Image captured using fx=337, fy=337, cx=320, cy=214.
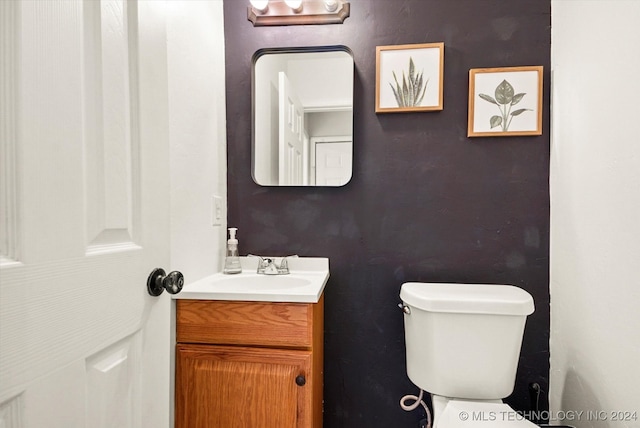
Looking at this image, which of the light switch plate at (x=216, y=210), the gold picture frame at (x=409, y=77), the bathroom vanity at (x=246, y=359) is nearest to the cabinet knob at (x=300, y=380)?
the bathroom vanity at (x=246, y=359)

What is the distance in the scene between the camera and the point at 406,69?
4.72ft

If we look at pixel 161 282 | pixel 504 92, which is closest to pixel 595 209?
pixel 504 92

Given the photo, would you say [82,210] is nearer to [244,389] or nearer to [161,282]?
[161,282]

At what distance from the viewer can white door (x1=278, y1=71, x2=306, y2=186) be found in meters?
1.50

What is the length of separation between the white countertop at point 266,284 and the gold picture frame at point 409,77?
A: 75 cm

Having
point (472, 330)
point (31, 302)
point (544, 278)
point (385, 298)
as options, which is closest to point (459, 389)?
point (472, 330)

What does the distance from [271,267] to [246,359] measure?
433mm

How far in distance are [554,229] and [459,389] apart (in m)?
0.75

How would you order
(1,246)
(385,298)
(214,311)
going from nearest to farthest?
(1,246)
(214,311)
(385,298)

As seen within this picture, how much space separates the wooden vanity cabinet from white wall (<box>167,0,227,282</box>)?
0.23m

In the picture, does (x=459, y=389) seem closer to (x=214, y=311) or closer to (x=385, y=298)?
(x=385, y=298)

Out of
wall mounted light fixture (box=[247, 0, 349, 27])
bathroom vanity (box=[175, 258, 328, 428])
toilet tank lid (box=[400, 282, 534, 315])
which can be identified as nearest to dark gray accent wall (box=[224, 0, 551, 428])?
wall mounted light fixture (box=[247, 0, 349, 27])

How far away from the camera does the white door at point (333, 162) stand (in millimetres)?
1475

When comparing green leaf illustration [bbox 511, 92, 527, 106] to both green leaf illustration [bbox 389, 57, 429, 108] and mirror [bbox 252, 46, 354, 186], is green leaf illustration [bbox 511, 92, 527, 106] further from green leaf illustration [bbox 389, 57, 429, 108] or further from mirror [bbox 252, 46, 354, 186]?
mirror [bbox 252, 46, 354, 186]
